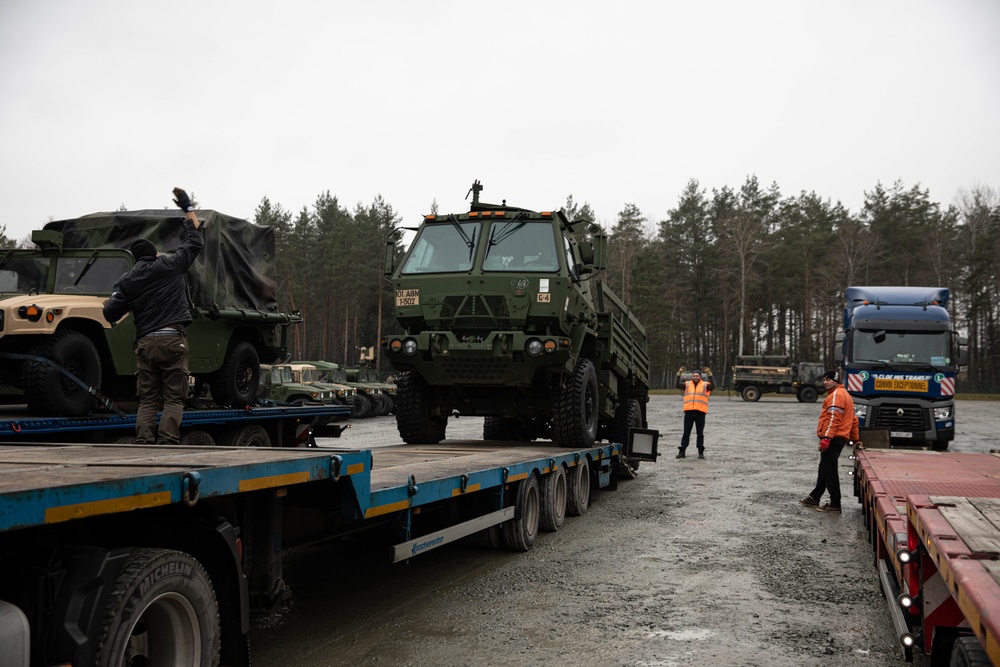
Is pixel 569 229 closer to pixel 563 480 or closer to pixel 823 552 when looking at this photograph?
pixel 563 480

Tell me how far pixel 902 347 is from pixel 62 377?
47.2 feet

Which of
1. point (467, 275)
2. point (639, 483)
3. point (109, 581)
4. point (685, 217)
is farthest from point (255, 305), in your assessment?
point (685, 217)

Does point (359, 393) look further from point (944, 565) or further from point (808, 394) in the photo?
point (944, 565)

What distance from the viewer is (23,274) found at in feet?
27.8

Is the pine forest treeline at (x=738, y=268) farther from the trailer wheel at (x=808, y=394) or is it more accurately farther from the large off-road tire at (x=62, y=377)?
the large off-road tire at (x=62, y=377)

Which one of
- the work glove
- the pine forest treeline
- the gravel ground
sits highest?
the pine forest treeline

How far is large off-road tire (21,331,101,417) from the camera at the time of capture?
690cm

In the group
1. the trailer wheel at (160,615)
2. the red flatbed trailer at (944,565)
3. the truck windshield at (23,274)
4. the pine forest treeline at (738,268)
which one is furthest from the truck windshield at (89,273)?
the pine forest treeline at (738,268)

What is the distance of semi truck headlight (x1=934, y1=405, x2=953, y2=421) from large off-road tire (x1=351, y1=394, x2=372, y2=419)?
15656 mm

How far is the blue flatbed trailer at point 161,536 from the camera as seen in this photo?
2684mm

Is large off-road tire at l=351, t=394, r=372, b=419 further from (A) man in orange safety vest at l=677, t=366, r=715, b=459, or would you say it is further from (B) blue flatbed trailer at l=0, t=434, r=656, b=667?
(B) blue flatbed trailer at l=0, t=434, r=656, b=667

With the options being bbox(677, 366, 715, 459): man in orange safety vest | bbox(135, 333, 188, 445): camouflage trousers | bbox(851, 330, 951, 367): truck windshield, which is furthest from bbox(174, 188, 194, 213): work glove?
bbox(851, 330, 951, 367): truck windshield

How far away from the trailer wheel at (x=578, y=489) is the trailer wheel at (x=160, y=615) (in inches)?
226

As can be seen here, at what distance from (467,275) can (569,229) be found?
1.43 meters
